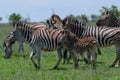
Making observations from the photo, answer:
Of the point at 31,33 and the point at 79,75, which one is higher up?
the point at 31,33

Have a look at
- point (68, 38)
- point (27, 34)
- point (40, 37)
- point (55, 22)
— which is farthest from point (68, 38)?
point (55, 22)

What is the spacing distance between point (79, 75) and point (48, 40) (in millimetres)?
2937

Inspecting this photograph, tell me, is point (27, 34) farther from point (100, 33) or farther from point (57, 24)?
point (100, 33)

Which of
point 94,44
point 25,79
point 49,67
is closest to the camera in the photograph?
point 25,79

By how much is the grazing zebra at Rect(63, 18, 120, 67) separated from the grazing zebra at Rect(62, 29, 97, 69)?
106 centimetres

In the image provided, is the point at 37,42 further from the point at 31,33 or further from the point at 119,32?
the point at 119,32

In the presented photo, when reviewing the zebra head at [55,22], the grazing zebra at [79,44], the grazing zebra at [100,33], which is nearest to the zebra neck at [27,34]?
the grazing zebra at [79,44]

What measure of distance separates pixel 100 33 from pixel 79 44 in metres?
1.64

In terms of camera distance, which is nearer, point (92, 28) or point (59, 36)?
point (59, 36)

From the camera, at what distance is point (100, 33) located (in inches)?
595

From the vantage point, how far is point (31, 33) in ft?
46.6

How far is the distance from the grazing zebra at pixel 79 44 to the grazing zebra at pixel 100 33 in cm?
106

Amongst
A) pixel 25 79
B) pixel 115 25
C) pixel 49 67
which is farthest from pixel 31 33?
pixel 115 25

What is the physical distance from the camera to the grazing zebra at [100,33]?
48.7 feet
